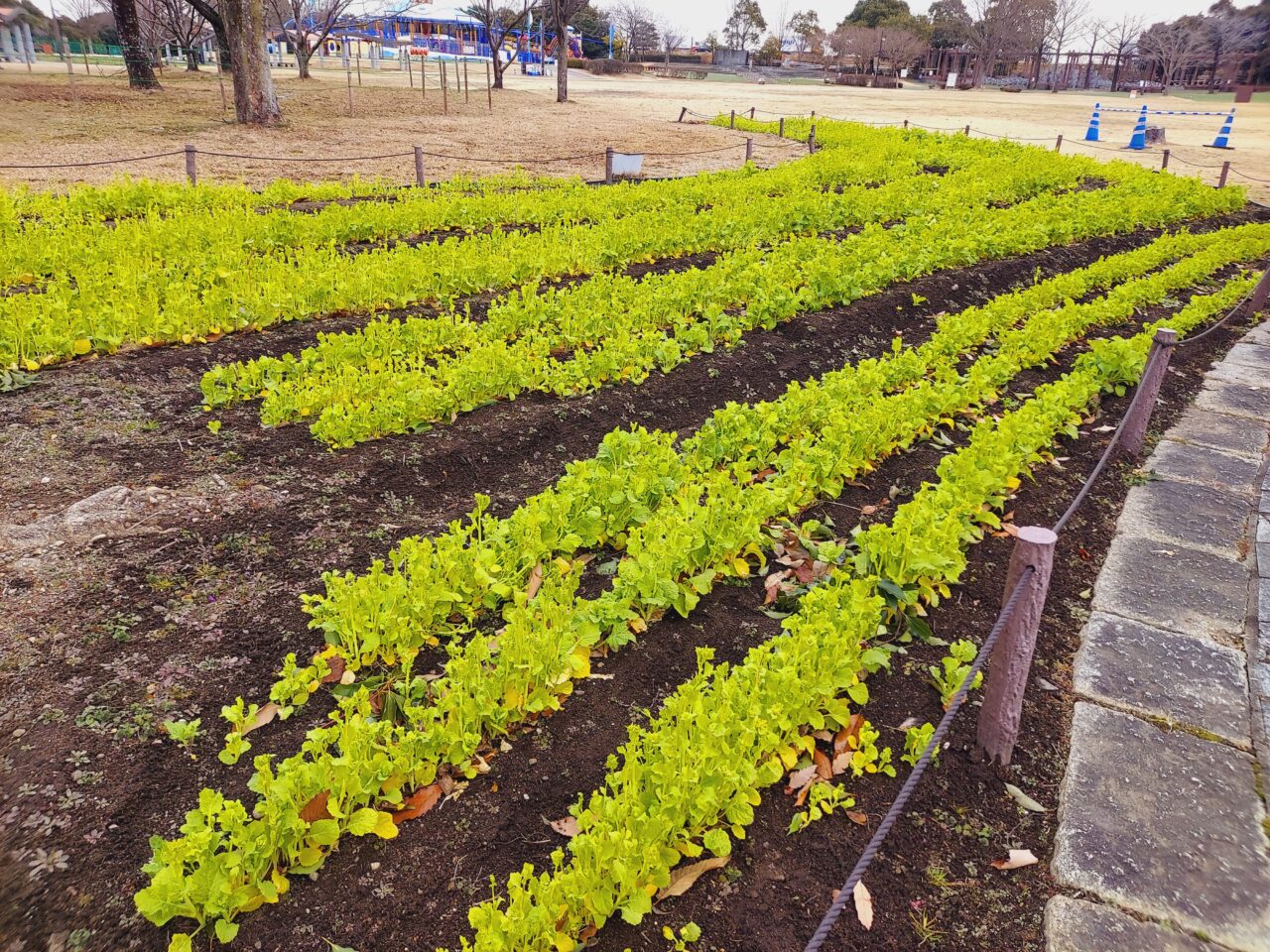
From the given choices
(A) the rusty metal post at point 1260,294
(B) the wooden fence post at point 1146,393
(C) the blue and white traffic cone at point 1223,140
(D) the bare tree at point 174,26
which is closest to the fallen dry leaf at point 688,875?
(B) the wooden fence post at point 1146,393

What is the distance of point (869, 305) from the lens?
9344mm

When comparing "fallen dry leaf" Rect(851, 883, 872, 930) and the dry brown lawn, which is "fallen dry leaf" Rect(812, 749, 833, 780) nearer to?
"fallen dry leaf" Rect(851, 883, 872, 930)

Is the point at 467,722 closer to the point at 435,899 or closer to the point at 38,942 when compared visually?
the point at 435,899

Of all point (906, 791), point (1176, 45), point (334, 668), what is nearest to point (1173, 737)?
point (906, 791)

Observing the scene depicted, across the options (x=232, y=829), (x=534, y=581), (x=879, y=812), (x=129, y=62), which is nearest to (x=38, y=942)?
(x=232, y=829)

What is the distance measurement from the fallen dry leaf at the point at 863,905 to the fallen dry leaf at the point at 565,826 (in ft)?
3.35

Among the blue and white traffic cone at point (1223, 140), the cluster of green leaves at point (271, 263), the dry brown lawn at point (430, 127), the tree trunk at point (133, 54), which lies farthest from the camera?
the blue and white traffic cone at point (1223, 140)

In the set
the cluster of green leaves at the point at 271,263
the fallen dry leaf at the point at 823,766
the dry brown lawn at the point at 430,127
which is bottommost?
the fallen dry leaf at the point at 823,766

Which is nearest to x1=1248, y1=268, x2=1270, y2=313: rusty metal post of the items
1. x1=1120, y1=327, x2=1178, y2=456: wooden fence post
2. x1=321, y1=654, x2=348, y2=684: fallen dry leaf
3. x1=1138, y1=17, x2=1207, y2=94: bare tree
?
x1=1120, y1=327, x2=1178, y2=456: wooden fence post

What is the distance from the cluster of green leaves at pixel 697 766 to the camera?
2562mm

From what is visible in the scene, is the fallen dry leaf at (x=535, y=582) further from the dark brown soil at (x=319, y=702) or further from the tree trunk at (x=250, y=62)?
the tree trunk at (x=250, y=62)

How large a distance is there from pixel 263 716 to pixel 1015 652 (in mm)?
3130

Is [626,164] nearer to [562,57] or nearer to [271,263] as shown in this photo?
[271,263]

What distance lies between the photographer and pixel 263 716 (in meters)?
3.51
